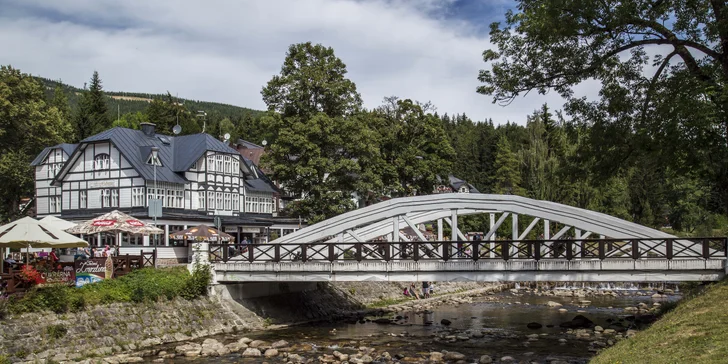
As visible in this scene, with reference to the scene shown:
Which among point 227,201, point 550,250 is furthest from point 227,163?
point 550,250

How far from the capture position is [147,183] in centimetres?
4478

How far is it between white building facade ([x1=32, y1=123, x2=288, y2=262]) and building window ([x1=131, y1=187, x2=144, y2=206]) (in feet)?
0.04

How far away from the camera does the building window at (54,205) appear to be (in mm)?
50594

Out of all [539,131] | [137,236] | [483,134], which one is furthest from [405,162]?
[483,134]

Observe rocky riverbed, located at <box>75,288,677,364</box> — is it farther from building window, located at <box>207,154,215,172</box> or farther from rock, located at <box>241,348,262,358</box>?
building window, located at <box>207,154,215,172</box>

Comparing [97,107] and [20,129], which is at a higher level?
[97,107]

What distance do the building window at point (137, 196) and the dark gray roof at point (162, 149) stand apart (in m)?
1.08

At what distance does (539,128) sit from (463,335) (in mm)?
31790

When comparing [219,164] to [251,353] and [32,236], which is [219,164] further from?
[251,353]

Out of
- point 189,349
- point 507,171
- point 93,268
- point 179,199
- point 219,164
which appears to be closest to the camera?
point 189,349

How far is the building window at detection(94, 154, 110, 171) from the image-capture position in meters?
46.6

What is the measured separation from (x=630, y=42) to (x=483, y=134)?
85.7 metres

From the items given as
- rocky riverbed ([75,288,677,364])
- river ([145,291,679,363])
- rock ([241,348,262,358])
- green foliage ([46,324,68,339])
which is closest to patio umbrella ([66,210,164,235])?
rocky riverbed ([75,288,677,364])

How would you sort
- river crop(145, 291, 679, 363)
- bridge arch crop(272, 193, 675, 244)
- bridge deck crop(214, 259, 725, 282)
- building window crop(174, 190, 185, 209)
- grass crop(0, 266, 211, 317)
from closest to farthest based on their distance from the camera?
grass crop(0, 266, 211, 317)
river crop(145, 291, 679, 363)
bridge deck crop(214, 259, 725, 282)
bridge arch crop(272, 193, 675, 244)
building window crop(174, 190, 185, 209)
